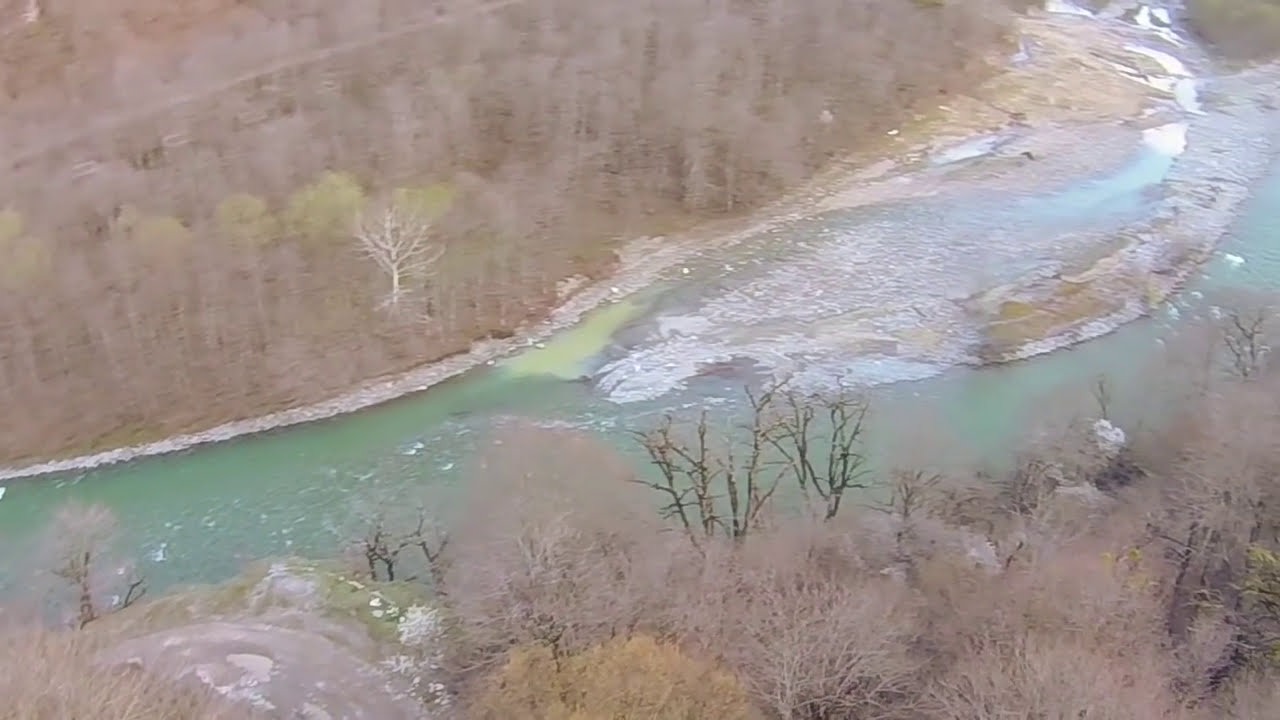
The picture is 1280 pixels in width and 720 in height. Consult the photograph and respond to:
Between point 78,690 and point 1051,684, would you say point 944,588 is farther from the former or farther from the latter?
point 78,690

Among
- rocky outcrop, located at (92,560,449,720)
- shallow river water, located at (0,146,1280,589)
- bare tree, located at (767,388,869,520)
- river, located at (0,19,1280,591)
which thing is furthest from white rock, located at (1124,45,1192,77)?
rocky outcrop, located at (92,560,449,720)

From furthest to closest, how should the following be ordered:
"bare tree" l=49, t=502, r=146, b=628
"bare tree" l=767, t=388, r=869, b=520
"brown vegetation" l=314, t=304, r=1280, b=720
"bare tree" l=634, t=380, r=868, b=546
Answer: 1. "bare tree" l=767, t=388, r=869, b=520
2. "bare tree" l=634, t=380, r=868, b=546
3. "bare tree" l=49, t=502, r=146, b=628
4. "brown vegetation" l=314, t=304, r=1280, b=720

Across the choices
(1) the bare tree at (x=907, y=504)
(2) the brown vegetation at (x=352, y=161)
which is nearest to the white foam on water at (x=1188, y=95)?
(2) the brown vegetation at (x=352, y=161)

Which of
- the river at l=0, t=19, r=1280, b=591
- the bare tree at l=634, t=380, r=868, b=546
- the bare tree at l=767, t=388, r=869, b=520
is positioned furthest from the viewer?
the river at l=0, t=19, r=1280, b=591

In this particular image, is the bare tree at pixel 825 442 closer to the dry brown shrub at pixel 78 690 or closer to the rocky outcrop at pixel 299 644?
the rocky outcrop at pixel 299 644

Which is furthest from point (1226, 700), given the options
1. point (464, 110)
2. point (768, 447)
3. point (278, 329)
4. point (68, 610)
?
point (464, 110)

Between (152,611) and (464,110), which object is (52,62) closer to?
(464,110)

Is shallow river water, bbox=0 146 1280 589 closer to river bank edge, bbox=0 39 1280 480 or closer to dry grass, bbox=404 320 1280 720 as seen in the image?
river bank edge, bbox=0 39 1280 480
